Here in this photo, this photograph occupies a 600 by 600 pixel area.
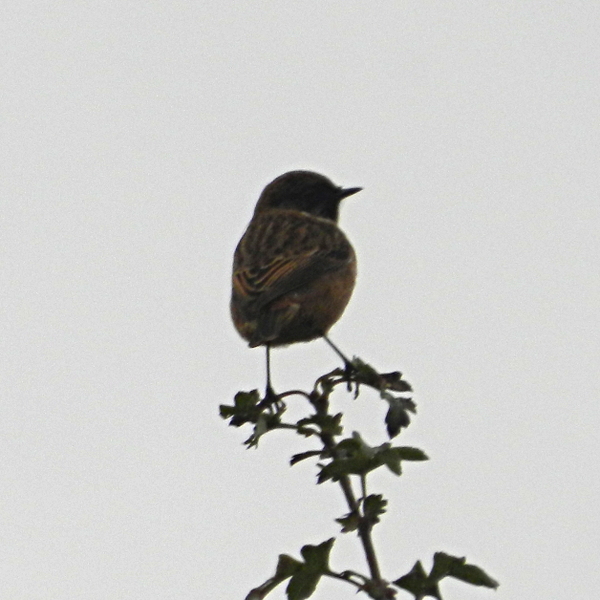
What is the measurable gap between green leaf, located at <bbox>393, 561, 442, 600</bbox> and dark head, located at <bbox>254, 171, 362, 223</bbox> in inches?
231

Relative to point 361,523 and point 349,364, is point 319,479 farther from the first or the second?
point 349,364

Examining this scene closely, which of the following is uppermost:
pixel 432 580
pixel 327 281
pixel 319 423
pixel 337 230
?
pixel 337 230

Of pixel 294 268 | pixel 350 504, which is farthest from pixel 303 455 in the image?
pixel 294 268

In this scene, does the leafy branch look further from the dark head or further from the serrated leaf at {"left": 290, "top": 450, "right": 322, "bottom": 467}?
the dark head

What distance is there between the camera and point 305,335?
6.96 m

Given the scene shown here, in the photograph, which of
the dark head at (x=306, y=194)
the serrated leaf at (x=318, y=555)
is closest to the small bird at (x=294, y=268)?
the dark head at (x=306, y=194)

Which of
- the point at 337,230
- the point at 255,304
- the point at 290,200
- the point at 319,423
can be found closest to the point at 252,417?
the point at 319,423

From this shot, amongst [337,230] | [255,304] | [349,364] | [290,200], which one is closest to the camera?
[349,364]

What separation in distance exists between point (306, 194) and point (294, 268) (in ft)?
5.43

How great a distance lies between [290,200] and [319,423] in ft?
19.9

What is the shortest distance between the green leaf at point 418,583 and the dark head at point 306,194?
586 cm

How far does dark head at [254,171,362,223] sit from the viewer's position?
8727 mm

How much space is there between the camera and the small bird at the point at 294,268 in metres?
6.87

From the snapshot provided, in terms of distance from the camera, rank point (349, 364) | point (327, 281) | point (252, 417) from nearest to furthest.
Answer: point (252, 417) < point (349, 364) < point (327, 281)
